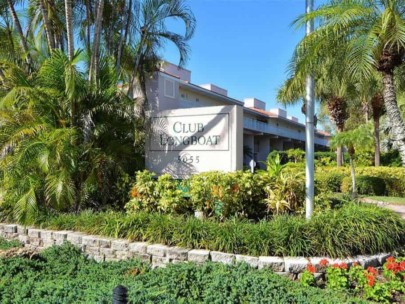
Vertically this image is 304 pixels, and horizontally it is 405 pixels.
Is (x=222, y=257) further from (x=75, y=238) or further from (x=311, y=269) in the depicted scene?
(x=75, y=238)

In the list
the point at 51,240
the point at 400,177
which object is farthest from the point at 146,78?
the point at 400,177

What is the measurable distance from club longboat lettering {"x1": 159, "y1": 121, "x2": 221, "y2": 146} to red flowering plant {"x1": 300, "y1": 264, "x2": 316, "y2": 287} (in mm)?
3832

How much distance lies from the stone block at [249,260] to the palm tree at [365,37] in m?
3.72

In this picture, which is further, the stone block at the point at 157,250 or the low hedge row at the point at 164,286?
the stone block at the point at 157,250

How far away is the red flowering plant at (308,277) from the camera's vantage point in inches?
180

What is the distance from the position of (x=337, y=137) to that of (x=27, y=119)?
392 inches

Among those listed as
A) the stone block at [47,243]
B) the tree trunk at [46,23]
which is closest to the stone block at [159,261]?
the stone block at [47,243]

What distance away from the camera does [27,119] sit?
24.5ft

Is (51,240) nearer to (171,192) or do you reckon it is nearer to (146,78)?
(171,192)

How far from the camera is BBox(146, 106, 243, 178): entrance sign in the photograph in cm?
783

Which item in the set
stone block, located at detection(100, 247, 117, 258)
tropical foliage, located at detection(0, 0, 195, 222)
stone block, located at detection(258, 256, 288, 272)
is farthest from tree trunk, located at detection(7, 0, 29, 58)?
stone block, located at detection(258, 256, 288, 272)

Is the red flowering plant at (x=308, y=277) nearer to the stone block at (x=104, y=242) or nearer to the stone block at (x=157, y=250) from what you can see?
the stone block at (x=157, y=250)

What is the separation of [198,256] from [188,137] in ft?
11.8

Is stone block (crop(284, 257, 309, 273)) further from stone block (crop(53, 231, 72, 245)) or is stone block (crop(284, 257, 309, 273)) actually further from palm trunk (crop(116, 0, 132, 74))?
palm trunk (crop(116, 0, 132, 74))
